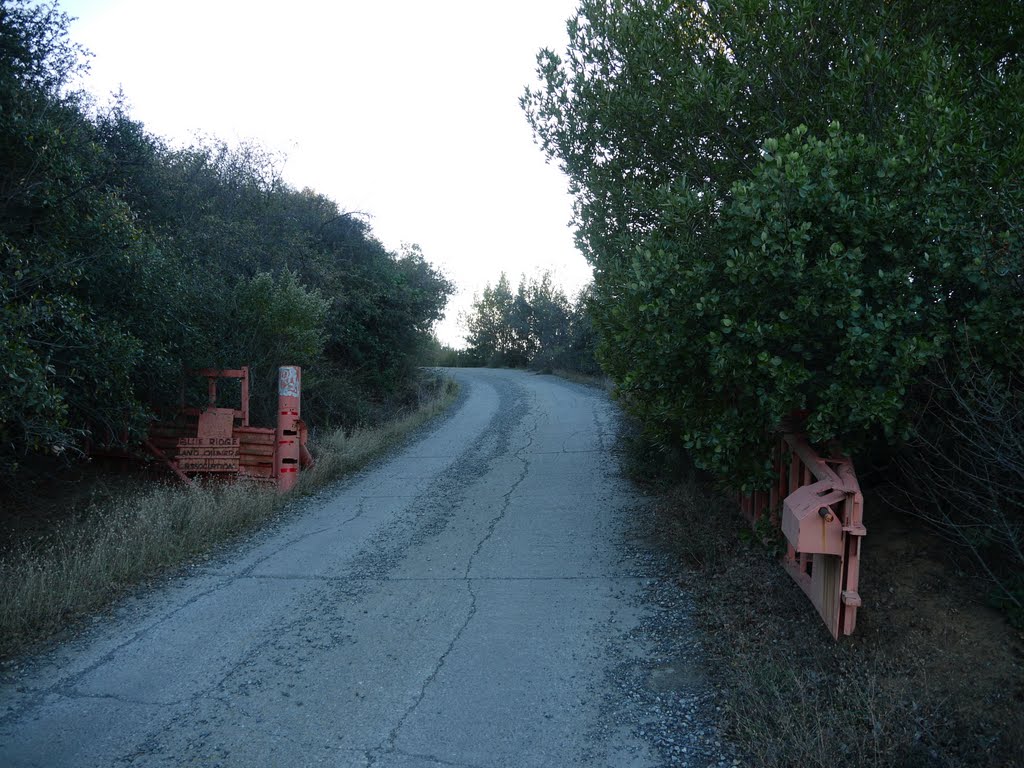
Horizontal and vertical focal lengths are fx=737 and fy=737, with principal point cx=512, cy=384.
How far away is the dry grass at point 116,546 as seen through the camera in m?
6.00

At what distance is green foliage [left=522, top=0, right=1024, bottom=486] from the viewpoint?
A: 5.02 meters

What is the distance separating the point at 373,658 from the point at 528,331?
4118cm

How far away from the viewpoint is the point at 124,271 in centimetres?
950

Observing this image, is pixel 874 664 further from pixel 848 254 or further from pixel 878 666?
pixel 848 254

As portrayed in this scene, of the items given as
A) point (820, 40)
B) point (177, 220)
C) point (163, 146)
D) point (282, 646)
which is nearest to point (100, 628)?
point (282, 646)

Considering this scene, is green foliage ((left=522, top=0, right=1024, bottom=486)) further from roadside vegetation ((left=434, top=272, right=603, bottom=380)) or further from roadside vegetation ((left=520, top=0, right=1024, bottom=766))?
roadside vegetation ((left=434, top=272, right=603, bottom=380))

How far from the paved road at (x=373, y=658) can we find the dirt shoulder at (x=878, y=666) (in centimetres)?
62

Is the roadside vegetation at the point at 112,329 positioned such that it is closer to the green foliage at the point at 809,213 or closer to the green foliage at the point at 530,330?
the green foliage at the point at 809,213

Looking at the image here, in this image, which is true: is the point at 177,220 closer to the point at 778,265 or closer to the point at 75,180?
the point at 75,180

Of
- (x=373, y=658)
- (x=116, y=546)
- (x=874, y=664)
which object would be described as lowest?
(x=373, y=658)

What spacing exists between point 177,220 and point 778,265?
1214cm

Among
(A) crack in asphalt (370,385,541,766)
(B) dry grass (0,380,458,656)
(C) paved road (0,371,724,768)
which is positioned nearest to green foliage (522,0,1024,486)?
(C) paved road (0,371,724,768)

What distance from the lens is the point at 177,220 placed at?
45.5ft

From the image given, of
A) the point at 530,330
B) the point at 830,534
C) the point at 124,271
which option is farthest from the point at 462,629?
the point at 530,330
